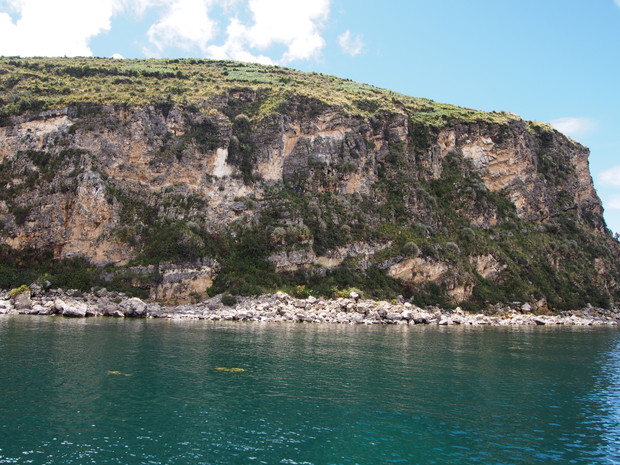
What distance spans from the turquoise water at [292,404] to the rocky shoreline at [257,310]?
1884 cm

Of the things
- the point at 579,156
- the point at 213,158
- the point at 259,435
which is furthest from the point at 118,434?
the point at 579,156

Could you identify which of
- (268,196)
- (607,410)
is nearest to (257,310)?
(268,196)

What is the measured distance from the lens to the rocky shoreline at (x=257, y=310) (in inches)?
2021

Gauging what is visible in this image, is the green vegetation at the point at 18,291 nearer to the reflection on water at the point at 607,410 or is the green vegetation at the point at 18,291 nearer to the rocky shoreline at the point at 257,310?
the rocky shoreline at the point at 257,310

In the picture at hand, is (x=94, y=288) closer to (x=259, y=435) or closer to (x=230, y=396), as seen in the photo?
(x=230, y=396)

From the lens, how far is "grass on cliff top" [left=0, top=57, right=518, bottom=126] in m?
74.3

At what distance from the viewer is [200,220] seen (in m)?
68.6

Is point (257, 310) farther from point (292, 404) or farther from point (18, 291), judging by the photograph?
point (292, 404)

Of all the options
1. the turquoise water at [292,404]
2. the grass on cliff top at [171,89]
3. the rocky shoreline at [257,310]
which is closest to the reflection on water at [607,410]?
the turquoise water at [292,404]

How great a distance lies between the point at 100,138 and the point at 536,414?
225 feet

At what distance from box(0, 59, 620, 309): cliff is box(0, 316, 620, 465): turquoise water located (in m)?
32.0

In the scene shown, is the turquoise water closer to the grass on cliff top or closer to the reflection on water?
the reflection on water

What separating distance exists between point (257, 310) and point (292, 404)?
134ft

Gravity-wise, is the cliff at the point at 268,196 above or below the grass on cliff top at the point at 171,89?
below
